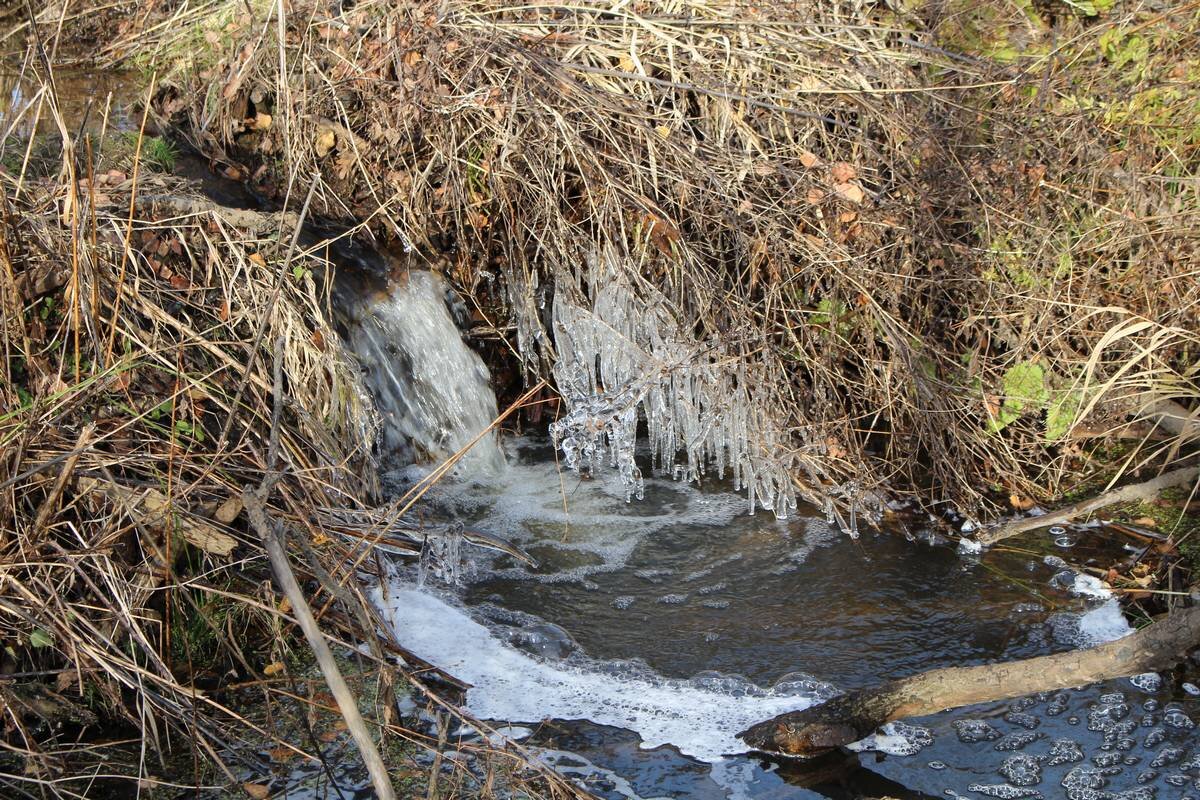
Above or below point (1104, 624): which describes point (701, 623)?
below

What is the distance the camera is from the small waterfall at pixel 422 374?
5062 mm

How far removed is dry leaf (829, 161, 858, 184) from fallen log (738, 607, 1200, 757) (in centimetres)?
245

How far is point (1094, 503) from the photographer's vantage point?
472 centimetres

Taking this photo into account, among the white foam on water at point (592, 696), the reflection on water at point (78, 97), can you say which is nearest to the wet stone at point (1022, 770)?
the white foam on water at point (592, 696)

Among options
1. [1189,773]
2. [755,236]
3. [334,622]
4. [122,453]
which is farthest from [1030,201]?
[122,453]

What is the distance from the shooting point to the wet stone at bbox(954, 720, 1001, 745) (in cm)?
343

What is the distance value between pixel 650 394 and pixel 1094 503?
2.02 m

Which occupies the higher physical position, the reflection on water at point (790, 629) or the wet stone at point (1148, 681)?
the wet stone at point (1148, 681)

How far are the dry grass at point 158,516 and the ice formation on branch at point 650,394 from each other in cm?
121

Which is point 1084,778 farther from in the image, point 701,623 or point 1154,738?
point 701,623

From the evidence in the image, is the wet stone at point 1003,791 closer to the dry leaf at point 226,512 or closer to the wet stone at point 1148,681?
the wet stone at point 1148,681

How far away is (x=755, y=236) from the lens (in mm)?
5020

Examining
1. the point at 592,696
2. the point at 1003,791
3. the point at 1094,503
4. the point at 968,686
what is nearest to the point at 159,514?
the point at 592,696

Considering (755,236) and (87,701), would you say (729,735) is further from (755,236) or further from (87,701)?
(755,236)
